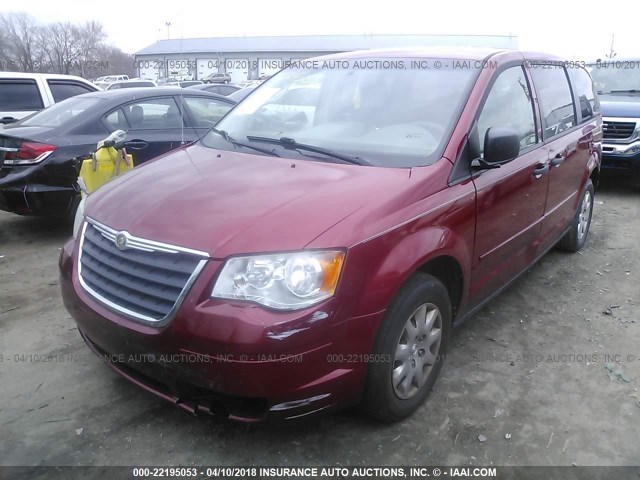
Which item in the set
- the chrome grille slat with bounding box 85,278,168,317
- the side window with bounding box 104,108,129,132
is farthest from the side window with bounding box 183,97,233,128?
the chrome grille slat with bounding box 85,278,168,317

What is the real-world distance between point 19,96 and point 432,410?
24.8 ft

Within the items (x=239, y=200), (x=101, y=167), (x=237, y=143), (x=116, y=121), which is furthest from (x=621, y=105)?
(x=239, y=200)

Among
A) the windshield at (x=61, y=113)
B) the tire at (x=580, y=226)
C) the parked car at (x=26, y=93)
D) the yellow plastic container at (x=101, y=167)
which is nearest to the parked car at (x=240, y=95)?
the yellow plastic container at (x=101, y=167)

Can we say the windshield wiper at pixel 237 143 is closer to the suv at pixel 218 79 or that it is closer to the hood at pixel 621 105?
the hood at pixel 621 105

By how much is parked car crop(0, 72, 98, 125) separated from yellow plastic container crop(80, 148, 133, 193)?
3.77 m

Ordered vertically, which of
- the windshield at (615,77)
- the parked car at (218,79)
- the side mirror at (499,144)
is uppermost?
the parked car at (218,79)

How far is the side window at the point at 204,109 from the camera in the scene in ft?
20.2

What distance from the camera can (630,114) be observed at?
24.0 ft

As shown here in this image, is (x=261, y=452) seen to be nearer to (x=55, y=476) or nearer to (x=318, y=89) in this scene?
(x=55, y=476)

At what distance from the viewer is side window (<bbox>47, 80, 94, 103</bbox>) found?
7840 millimetres

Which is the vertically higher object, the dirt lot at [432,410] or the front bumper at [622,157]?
the front bumper at [622,157]

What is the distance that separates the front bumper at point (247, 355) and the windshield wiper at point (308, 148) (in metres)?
0.88

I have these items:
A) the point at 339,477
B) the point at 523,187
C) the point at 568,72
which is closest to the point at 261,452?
the point at 339,477

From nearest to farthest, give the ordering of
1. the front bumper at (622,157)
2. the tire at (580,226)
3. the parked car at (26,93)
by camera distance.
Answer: the tire at (580,226)
the front bumper at (622,157)
the parked car at (26,93)
